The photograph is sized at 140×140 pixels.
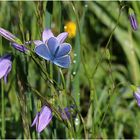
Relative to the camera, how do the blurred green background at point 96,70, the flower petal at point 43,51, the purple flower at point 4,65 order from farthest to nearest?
the blurred green background at point 96,70, the purple flower at point 4,65, the flower petal at point 43,51

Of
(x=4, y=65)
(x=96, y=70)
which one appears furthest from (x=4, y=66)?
(x=96, y=70)

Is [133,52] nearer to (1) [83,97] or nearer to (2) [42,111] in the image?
(1) [83,97]

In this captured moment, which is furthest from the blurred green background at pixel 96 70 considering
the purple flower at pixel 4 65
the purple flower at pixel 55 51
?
the purple flower at pixel 55 51

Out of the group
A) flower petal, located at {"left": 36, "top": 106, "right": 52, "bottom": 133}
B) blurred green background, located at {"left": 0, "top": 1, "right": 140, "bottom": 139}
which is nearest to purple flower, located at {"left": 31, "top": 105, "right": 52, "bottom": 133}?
flower petal, located at {"left": 36, "top": 106, "right": 52, "bottom": 133}

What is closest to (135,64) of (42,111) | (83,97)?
(83,97)

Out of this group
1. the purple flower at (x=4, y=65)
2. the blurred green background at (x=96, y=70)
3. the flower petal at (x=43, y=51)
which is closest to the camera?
the flower petal at (x=43, y=51)

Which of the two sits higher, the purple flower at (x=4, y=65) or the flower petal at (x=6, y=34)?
the flower petal at (x=6, y=34)

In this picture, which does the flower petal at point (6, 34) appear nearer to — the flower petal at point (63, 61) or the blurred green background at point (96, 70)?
the flower petal at point (63, 61)

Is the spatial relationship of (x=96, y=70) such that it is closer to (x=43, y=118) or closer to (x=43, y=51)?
(x=43, y=118)
